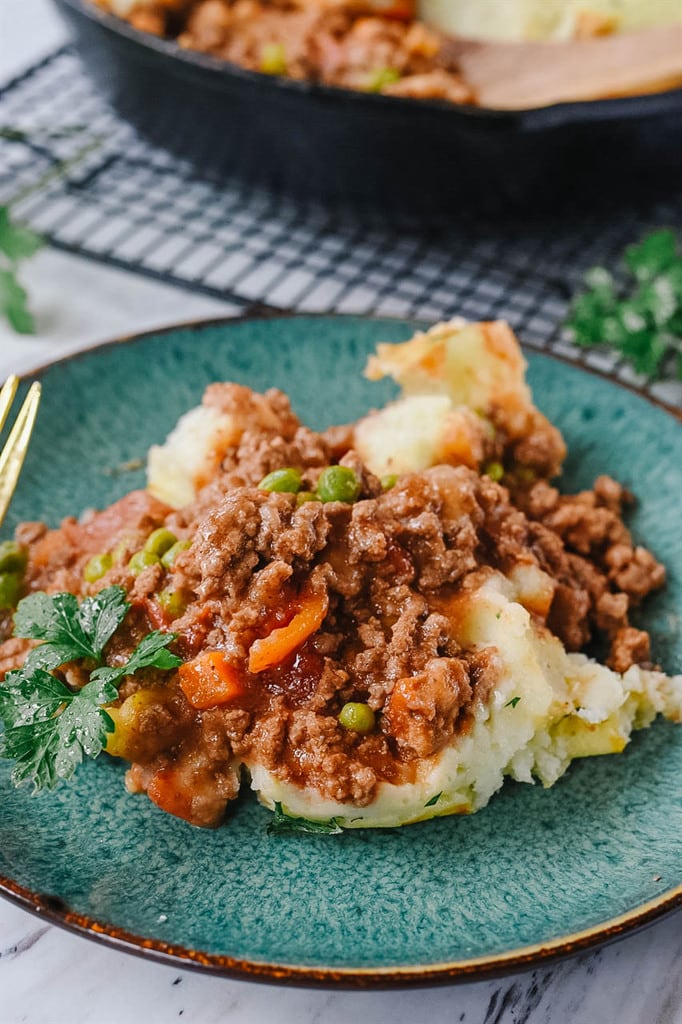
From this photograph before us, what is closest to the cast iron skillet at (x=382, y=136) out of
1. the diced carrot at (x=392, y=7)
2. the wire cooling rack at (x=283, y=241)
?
the wire cooling rack at (x=283, y=241)

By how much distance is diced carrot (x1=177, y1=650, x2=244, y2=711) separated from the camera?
2324 mm

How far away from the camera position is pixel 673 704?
2.59 m

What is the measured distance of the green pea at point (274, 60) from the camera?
4.67 meters

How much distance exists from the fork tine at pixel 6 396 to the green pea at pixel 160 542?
1.90ft

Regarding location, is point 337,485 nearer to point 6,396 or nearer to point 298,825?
point 298,825

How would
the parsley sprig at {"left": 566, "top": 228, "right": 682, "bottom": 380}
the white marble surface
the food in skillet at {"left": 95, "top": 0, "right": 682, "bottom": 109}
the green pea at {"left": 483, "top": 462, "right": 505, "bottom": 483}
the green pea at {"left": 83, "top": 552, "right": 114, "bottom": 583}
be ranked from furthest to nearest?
1. the food in skillet at {"left": 95, "top": 0, "right": 682, "bottom": 109}
2. the parsley sprig at {"left": 566, "top": 228, "right": 682, "bottom": 380}
3. the green pea at {"left": 483, "top": 462, "right": 505, "bottom": 483}
4. the green pea at {"left": 83, "top": 552, "right": 114, "bottom": 583}
5. the white marble surface

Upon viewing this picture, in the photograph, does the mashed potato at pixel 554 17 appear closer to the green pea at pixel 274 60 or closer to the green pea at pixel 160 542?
the green pea at pixel 274 60

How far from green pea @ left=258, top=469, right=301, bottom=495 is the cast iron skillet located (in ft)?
6.38

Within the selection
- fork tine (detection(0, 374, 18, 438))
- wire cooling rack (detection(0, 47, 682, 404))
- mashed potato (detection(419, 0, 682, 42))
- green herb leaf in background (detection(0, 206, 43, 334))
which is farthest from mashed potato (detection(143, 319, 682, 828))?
mashed potato (detection(419, 0, 682, 42))

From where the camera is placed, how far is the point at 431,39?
191 inches

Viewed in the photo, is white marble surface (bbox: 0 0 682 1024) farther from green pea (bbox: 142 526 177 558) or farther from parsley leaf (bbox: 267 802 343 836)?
green pea (bbox: 142 526 177 558)

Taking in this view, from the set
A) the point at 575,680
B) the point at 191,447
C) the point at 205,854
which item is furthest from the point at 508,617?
the point at 191,447

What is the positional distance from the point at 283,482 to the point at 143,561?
380 mm

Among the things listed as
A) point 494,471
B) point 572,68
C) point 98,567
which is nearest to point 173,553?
point 98,567
